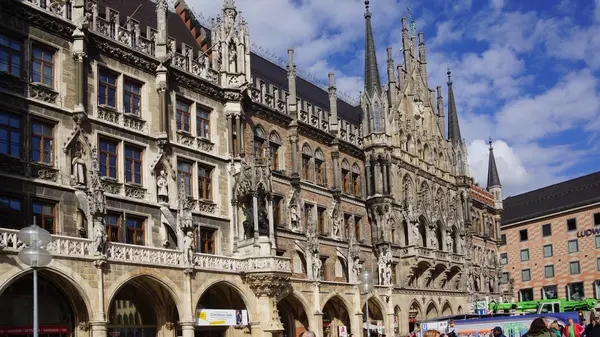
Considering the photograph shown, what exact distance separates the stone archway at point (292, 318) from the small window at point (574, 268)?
138 ft

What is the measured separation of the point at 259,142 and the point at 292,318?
8.80 meters

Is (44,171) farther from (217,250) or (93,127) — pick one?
(217,250)

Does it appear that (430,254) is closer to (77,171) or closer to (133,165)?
(133,165)

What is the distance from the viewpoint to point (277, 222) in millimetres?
38750

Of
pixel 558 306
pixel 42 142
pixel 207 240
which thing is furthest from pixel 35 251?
pixel 558 306

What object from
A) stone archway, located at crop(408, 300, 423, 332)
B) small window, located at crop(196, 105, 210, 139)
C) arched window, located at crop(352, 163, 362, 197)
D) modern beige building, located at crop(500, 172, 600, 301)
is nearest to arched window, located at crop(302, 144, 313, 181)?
arched window, located at crop(352, 163, 362, 197)

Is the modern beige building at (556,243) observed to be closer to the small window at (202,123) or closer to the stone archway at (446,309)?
the stone archway at (446,309)

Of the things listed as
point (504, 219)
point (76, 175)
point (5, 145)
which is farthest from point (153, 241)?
point (504, 219)

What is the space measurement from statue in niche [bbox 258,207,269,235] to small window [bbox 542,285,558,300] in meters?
46.7

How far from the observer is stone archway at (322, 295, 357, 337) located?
41.6 m

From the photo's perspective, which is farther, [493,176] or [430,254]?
[493,176]

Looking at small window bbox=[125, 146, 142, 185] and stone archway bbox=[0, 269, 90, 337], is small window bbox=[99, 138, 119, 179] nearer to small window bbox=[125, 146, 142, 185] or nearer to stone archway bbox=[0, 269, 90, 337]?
small window bbox=[125, 146, 142, 185]

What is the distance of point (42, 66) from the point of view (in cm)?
2831

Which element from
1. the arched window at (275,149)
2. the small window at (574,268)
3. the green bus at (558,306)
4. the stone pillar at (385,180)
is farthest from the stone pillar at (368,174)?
the small window at (574,268)
